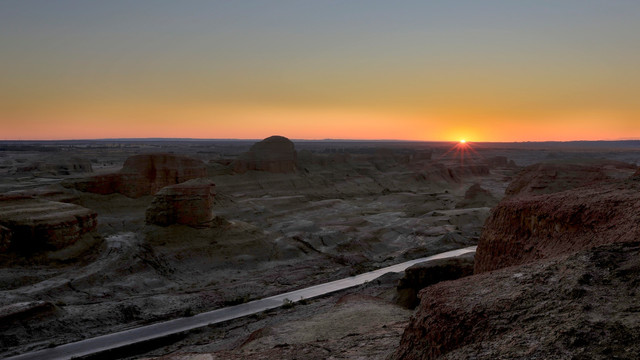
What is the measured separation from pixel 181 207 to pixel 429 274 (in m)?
15.8

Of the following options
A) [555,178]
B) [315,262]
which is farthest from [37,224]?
[555,178]

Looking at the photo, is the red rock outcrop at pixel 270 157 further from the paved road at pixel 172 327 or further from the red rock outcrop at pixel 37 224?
the paved road at pixel 172 327

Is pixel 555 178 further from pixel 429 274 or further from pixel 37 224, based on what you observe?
pixel 37 224

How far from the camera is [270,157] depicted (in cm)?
A: 5197

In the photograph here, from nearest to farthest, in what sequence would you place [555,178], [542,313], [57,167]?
[542,313] < [555,178] < [57,167]

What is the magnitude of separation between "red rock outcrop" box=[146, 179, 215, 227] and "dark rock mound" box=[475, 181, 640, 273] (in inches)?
731

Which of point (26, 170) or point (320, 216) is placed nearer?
point (320, 216)

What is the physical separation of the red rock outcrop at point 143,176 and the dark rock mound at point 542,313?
104ft

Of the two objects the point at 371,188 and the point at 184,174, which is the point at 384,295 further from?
the point at 371,188

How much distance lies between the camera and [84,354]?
14016mm

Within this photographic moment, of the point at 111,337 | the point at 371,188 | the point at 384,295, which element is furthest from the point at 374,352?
the point at 371,188

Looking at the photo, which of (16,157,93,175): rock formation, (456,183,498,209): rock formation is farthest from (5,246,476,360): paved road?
(16,157,93,175): rock formation

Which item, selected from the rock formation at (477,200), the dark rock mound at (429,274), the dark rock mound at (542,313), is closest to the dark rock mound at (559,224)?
the dark rock mound at (542,313)

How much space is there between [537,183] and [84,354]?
23250mm
